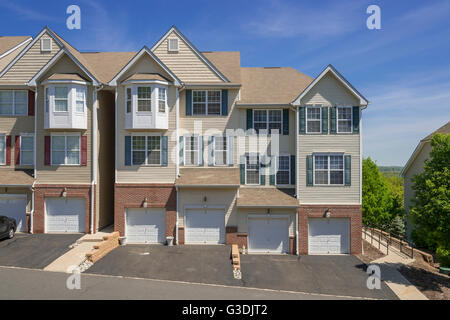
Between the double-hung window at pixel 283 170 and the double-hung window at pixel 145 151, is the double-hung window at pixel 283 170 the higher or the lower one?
the lower one

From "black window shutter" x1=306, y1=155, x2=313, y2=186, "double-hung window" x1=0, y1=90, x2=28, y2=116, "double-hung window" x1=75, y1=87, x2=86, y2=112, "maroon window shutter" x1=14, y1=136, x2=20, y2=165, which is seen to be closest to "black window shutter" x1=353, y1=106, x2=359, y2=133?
"black window shutter" x1=306, y1=155, x2=313, y2=186

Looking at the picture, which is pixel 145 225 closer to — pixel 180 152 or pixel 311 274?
pixel 180 152

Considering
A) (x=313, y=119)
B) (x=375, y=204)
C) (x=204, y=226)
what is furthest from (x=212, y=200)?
(x=375, y=204)

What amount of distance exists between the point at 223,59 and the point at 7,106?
49.3 ft

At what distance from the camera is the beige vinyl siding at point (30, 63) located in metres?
18.2

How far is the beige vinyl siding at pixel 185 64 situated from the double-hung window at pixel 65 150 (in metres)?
7.66

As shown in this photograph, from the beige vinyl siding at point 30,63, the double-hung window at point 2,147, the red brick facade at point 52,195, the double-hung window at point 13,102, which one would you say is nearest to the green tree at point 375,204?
the red brick facade at point 52,195

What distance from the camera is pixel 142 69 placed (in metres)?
17.5

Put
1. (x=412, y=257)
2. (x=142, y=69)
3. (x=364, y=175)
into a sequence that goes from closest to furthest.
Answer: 1. (x=412, y=257)
2. (x=142, y=69)
3. (x=364, y=175)

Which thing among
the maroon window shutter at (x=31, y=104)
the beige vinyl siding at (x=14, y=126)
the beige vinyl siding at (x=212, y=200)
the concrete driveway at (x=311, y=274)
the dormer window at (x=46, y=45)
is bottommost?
the concrete driveway at (x=311, y=274)

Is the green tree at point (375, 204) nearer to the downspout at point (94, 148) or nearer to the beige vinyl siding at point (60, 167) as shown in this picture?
the downspout at point (94, 148)

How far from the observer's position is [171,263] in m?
14.3
